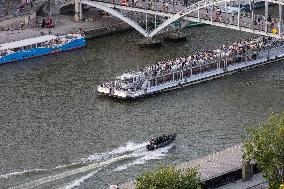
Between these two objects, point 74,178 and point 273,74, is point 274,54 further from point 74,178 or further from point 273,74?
point 74,178

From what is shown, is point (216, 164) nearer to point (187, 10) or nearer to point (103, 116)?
point (103, 116)

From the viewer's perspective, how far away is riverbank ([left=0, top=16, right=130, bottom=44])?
78.1 metres

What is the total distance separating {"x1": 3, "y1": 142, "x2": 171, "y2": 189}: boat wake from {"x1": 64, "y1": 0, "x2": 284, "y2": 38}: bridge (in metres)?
17.5

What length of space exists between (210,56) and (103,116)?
11.3m

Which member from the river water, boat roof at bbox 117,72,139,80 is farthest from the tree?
boat roof at bbox 117,72,139,80

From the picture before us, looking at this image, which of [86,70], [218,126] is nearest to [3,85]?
[86,70]

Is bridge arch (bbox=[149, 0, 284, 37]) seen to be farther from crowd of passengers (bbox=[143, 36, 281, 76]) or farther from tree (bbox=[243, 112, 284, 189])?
tree (bbox=[243, 112, 284, 189])

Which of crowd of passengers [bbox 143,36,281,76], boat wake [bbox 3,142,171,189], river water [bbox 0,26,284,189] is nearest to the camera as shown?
boat wake [bbox 3,142,171,189]

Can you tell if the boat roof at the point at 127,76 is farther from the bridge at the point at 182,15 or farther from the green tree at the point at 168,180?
the green tree at the point at 168,180

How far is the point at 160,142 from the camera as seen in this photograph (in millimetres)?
56062

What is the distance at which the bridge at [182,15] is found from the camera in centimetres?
7200

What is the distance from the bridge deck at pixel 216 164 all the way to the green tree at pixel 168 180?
4.38 meters

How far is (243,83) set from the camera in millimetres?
67938

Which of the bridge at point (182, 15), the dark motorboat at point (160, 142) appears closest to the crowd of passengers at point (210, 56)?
the bridge at point (182, 15)
